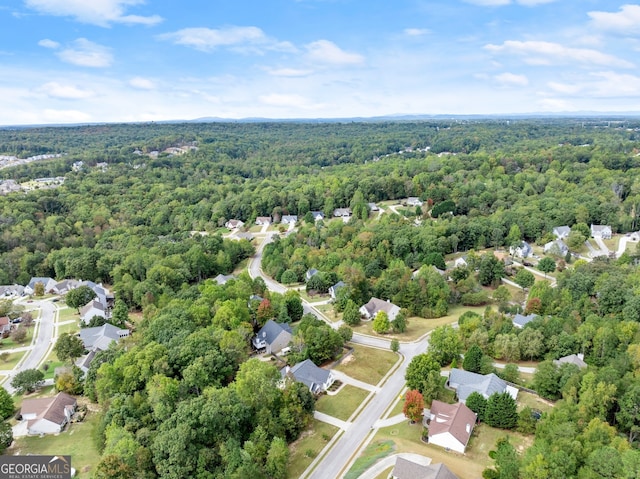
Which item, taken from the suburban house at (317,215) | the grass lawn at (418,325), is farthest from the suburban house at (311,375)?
the suburban house at (317,215)

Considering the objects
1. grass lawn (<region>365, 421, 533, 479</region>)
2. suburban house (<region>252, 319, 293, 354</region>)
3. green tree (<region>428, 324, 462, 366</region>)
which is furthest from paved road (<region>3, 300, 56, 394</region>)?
green tree (<region>428, 324, 462, 366</region>)

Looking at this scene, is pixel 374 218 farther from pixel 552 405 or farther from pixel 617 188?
pixel 552 405

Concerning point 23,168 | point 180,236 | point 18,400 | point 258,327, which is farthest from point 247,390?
point 23,168

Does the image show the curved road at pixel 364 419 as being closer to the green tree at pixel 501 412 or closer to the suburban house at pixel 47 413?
the green tree at pixel 501 412

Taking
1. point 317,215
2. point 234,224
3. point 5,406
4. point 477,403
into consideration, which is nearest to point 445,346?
point 477,403

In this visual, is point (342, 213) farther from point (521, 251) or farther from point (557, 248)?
point (557, 248)

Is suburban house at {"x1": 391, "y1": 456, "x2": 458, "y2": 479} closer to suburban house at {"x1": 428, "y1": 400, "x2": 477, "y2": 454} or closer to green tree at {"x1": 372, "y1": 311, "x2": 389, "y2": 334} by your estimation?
suburban house at {"x1": 428, "y1": 400, "x2": 477, "y2": 454}
